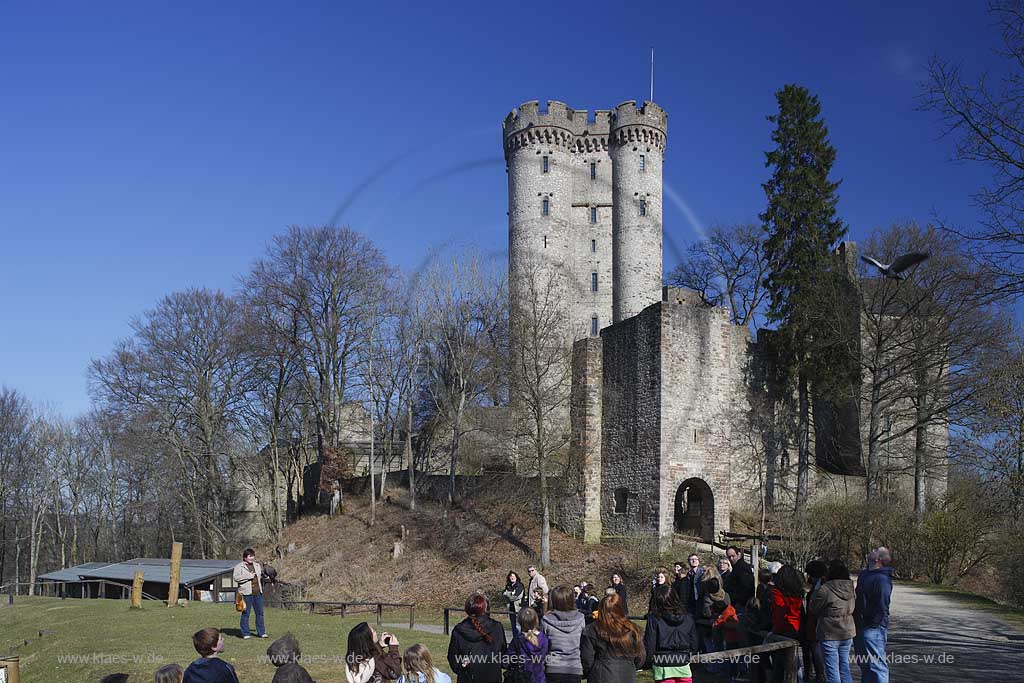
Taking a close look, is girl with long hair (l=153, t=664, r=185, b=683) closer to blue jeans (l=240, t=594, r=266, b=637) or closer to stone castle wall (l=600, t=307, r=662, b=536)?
blue jeans (l=240, t=594, r=266, b=637)

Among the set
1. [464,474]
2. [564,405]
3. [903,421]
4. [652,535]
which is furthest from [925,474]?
[464,474]

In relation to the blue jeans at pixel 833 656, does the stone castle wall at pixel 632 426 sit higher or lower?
higher

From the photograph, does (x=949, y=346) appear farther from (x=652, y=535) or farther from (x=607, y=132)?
(x=607, y=132)

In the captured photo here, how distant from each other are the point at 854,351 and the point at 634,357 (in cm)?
846

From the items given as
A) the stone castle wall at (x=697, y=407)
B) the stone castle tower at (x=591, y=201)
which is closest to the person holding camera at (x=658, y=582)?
the stone castle wall at (x=697, y=407)

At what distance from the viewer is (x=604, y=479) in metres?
34.7

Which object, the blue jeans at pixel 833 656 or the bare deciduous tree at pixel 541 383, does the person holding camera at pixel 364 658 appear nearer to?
the blue jeans at pixel 833 656

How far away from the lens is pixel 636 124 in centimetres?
5153

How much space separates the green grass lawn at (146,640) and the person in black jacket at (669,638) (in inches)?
209

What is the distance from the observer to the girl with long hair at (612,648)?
777 centimetres

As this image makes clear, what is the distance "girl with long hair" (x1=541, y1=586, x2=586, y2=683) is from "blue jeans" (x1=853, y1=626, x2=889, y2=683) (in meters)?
3.53

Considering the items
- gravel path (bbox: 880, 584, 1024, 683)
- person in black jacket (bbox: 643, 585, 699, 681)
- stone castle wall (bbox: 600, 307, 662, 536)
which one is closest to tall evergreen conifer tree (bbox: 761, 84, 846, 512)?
stone castle wall (bbox: 600, 307, 662, 536)

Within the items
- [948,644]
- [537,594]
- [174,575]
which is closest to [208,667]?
[537,594]

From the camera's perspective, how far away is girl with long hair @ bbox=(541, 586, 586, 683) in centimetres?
827
